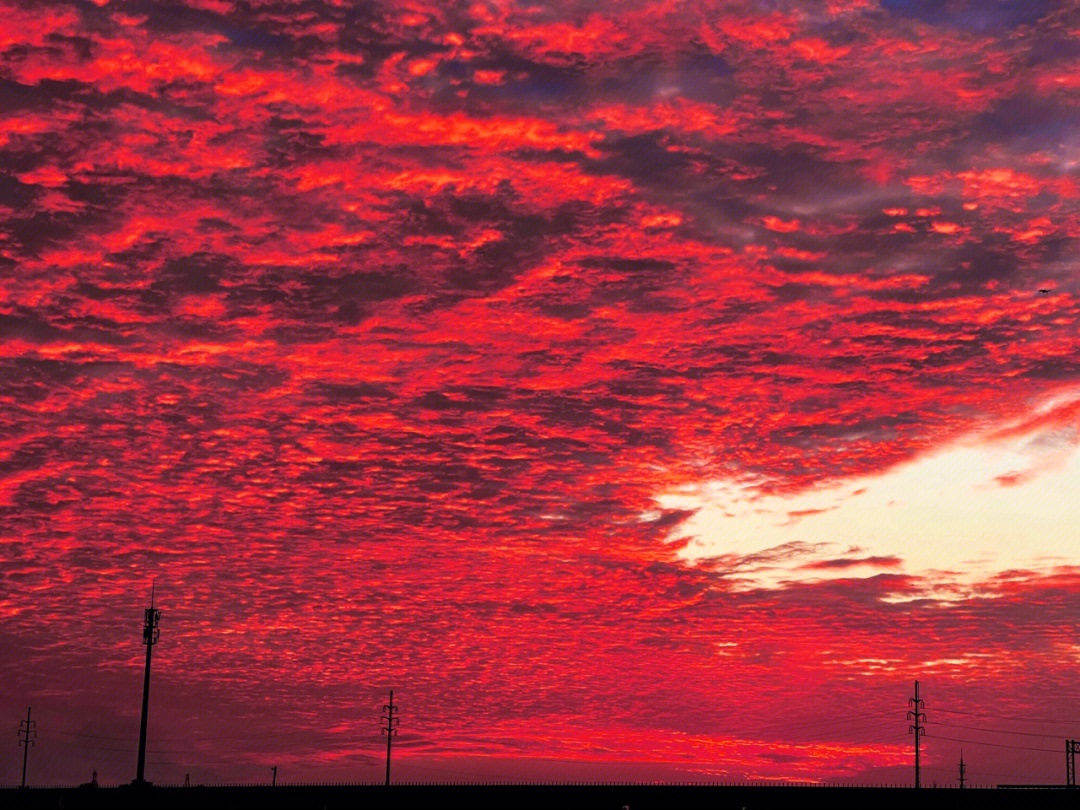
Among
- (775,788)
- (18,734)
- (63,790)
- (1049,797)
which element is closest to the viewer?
(1049,797)

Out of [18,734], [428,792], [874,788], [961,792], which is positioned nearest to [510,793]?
[428,792]

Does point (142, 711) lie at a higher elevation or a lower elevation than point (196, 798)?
higher

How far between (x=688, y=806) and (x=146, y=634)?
45.9 meters

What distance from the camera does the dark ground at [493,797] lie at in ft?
327

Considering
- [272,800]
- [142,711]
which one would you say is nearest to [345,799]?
[272,800]

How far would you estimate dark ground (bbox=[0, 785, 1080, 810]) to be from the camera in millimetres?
99750

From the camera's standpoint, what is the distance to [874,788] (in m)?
98.7

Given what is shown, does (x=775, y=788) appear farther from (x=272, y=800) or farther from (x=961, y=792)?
(x=272, y=800)

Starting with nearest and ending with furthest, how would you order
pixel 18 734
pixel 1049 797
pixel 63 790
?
1. pixel 1049 797
2. pixel 63 790
3. pixel 18 734

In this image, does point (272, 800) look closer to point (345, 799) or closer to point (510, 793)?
point (345, 799)

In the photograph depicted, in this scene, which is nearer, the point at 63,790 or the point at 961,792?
the point at 961,792

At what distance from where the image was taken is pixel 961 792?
95188 millimetres

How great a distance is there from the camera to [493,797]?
10719 cm

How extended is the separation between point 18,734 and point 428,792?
115 metres
